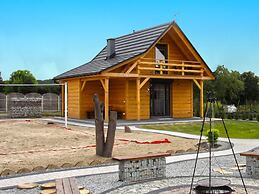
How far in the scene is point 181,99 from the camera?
26.2m

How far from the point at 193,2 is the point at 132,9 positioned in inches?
123

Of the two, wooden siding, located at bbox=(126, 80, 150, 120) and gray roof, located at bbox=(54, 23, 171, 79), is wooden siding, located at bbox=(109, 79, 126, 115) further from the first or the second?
gray roof, located at bbox=(54, 23, 171, 79)

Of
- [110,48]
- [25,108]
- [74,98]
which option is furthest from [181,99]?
[25,108]

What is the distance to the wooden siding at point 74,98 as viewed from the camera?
24659 millimetres

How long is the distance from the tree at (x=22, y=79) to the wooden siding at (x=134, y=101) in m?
17.9

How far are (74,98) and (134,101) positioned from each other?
423 centimetres

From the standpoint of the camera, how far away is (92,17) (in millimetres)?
15758

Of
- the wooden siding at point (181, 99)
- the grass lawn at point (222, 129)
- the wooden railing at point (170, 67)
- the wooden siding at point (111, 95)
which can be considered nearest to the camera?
the grass lawn at point (222, 129)

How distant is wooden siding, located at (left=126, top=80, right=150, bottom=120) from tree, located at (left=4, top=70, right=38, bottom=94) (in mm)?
17917

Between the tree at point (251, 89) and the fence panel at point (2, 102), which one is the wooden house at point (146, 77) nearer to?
the fence panel at point (2, 102)

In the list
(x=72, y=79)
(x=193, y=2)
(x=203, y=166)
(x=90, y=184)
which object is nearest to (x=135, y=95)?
(x=72, y=79)

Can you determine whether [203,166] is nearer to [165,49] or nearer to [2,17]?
[2,17]

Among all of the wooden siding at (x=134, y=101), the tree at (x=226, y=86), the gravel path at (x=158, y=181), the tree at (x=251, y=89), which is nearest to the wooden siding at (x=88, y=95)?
the wooden siding at (x=134, y=101)

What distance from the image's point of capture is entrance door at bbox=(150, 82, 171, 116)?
2505 cm
